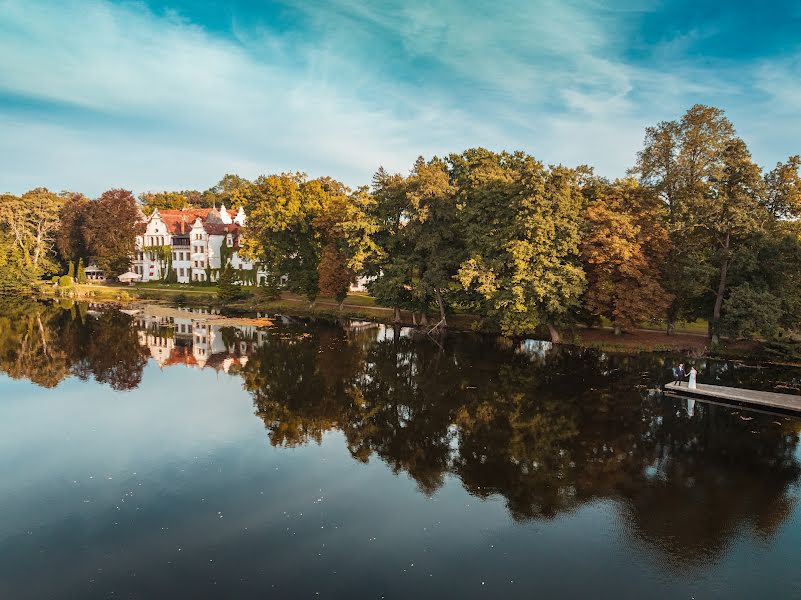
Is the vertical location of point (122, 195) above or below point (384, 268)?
above

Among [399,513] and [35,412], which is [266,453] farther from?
[35,412]

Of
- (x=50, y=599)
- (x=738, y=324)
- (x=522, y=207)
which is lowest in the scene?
(x=50, y=599)

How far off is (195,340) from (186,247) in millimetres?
52159

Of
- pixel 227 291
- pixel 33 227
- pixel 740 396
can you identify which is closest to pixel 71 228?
pixel 33 227

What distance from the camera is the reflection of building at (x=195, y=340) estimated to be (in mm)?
39094

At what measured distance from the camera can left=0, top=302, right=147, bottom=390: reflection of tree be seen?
33.8 m

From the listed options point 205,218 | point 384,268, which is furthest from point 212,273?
point 384,268

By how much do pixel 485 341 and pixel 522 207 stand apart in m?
12.5

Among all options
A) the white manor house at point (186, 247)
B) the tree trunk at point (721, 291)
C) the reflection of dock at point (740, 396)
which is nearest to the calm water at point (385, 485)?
the reflection of dock at point (740, 396)

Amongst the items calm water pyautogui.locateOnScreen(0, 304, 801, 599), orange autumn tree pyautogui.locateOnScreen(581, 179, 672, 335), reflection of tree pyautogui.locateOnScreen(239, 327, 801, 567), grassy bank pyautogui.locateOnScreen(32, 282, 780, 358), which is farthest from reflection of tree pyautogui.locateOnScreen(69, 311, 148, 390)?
orange autumn tree pyautogui.locateOnScreen(581, 179, 672, 335)

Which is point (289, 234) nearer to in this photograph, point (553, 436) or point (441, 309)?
point (441, 309)

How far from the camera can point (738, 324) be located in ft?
134

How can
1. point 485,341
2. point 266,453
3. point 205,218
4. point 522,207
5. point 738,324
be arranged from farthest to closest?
1. point 205,218
2. point 485,341
3. point 522,207
4. point 738,324
5. point 266,453

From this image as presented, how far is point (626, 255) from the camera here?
4141 cm
